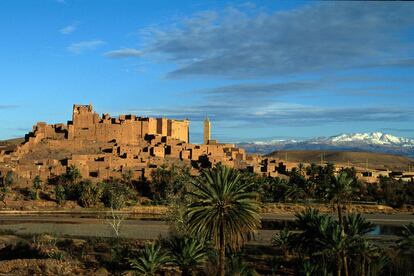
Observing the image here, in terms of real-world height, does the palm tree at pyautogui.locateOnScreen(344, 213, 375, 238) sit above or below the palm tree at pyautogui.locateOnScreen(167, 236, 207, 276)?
above

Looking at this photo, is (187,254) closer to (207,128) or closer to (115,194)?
(115,194)

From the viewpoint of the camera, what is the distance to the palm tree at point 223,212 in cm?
1548

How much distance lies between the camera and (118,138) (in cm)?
7069

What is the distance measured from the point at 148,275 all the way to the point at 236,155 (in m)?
58.5

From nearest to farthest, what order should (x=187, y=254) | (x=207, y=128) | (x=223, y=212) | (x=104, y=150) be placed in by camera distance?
(x=223, y=212) → (x=187, y=254) → (x=104, y=150) → (x=207, y=128)

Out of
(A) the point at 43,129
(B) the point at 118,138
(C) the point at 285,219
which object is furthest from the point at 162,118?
(C) the point at 285,219

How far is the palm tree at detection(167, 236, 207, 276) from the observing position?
1923 cm

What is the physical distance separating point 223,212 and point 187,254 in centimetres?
453

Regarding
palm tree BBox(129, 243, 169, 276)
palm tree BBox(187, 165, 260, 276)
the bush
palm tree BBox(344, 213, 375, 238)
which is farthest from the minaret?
palm tree BBox(187, 165, 260, 276)

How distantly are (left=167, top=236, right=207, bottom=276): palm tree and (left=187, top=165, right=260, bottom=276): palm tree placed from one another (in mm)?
3720

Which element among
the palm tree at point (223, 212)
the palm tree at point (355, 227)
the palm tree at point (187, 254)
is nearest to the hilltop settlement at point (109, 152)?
the palm tree at point (187, 254)

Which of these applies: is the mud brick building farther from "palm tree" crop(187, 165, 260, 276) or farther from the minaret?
"palm tree" crop(187, 165, 260, 276)

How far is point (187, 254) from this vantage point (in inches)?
759

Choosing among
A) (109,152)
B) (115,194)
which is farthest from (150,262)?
(109,152)
